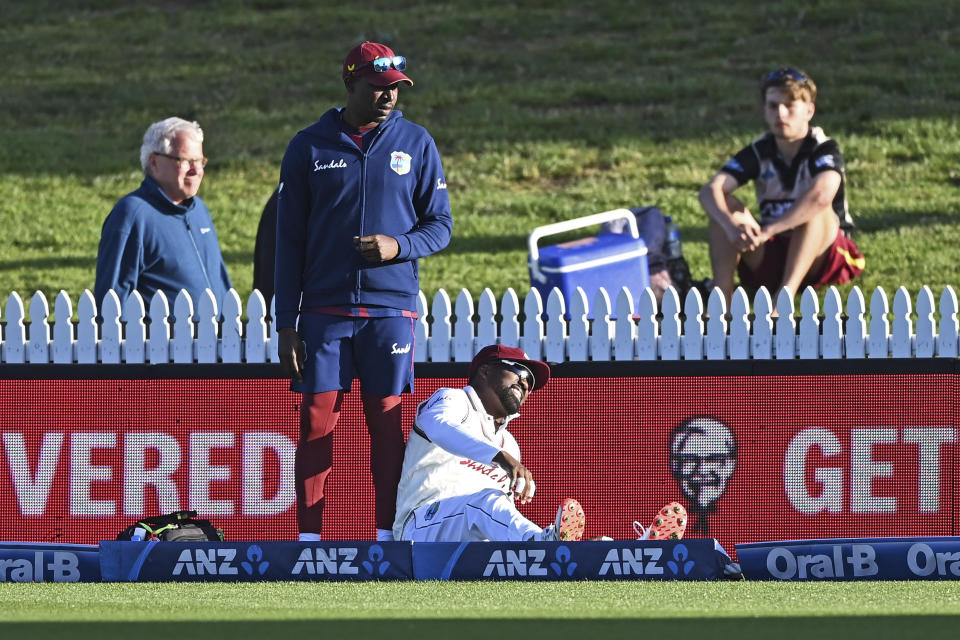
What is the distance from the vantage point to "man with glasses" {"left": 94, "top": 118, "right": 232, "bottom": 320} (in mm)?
8953

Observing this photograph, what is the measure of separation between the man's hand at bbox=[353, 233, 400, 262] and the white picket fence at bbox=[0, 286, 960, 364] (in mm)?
1619

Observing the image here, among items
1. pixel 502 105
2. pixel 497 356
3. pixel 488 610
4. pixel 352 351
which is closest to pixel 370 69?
pixel 352 351

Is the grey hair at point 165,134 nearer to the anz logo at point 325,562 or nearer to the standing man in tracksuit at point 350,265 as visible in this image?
the standing man in tracksuit at point 350,265

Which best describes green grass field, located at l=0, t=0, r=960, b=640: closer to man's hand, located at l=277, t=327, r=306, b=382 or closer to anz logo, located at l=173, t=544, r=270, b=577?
anz logo, located at l=173, t=544, r=270, b=577

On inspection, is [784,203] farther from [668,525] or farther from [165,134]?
[165,134]

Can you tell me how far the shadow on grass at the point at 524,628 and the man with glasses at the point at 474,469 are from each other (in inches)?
72.2

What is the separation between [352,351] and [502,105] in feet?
44.1

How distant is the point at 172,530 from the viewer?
7.71 m

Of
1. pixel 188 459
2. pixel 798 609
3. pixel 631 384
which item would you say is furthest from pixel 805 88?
pixel 798 609

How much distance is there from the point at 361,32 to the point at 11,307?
53.8ft

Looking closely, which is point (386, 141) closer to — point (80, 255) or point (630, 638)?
point (630, 638)

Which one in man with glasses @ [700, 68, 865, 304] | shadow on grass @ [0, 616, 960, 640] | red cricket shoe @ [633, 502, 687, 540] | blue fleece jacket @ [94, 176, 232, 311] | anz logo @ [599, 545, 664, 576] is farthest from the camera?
man with glasses @ [700, 68, 865, 304]

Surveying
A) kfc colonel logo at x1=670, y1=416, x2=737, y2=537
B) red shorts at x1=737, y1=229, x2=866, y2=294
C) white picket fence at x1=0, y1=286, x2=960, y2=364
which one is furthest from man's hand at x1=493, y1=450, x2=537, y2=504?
red shorts at x1=737, y1=229, x2=866, y2=294

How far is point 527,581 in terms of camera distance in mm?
6715
